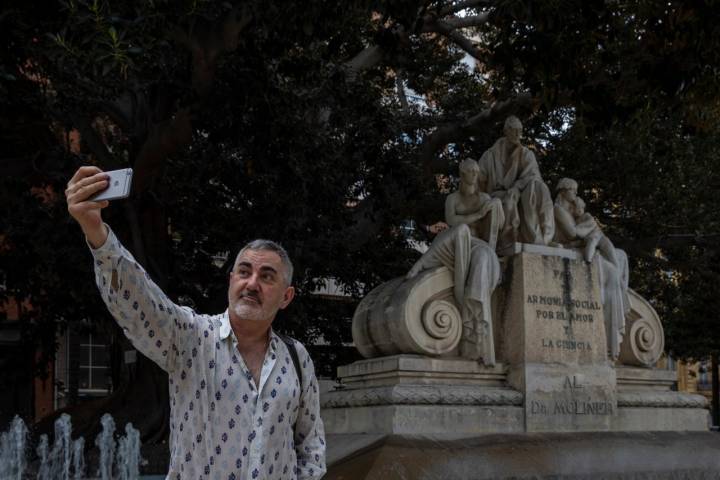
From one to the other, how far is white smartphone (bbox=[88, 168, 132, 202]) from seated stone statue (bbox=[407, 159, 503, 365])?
738 cm

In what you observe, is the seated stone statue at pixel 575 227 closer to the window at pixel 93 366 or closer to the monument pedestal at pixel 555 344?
the monument pedestal at pixel 555 344

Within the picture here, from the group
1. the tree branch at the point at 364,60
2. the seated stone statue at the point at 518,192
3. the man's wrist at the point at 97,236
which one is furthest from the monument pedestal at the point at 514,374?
the man's wrist at the point at 97,236

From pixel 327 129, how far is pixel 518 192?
4.85 m

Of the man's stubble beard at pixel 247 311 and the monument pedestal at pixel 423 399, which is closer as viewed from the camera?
the man's stubble beard at pixel 247 311

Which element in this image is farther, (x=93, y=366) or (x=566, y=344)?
(x=93, y=366)

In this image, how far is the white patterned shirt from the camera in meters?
2.75

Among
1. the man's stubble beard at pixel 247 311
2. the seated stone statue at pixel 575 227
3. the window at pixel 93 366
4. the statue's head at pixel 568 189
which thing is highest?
the statue's head at pixel 568 189

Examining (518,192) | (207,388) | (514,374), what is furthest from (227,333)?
(518,192)

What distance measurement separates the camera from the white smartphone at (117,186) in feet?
8.10

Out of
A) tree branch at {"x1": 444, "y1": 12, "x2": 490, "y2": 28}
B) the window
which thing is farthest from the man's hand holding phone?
the window

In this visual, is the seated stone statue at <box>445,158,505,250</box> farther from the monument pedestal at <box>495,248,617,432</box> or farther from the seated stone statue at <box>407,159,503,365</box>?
the monument pedestal at <box>495,248,617,432</box>

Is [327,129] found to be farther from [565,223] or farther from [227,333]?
[227,333]

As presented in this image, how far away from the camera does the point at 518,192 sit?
10562mm

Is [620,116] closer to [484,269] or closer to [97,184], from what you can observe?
[484,269]
